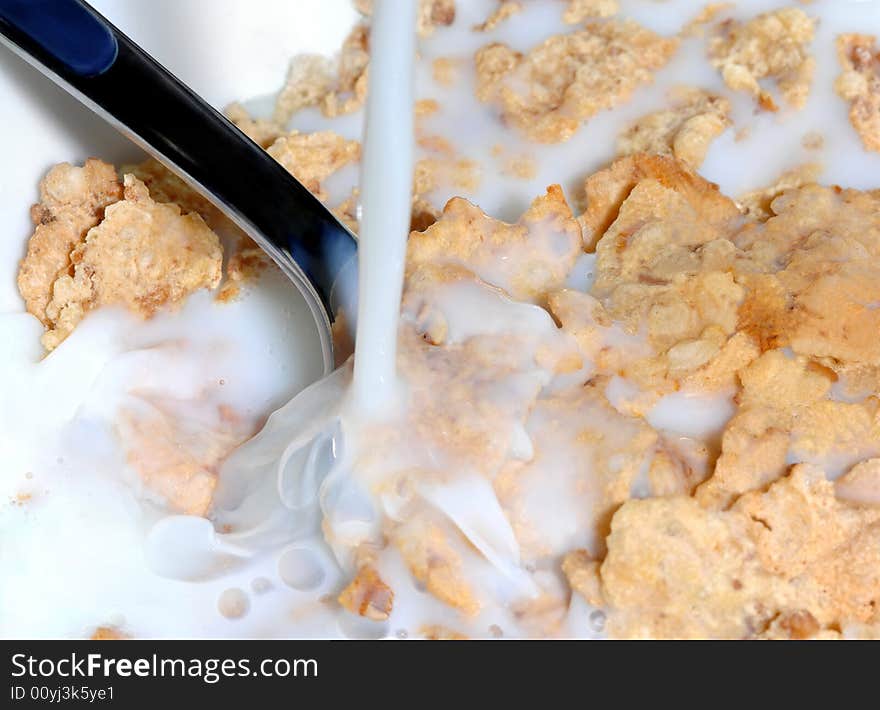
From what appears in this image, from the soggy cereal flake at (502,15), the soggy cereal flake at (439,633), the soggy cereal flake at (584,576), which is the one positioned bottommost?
the soggy cereal flake at (439,633)

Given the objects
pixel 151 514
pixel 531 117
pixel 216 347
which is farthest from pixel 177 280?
pixel 531 117

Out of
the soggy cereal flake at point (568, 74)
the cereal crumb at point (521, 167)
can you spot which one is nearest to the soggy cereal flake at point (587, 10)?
the soggy cereal flake at point (568, 74)

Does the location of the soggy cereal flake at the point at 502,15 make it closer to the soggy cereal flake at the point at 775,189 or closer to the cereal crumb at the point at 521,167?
the cereal crumb at the point at 521,167

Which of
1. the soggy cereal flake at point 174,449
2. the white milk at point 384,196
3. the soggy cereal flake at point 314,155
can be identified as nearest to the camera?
the white milk at point 384,196

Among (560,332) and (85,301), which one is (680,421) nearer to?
(560,332)

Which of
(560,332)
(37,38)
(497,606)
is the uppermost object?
(37,38)

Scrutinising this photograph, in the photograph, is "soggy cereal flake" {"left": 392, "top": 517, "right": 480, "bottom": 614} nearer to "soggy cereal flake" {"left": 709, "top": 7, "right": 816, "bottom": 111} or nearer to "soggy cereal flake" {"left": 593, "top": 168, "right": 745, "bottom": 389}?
"soggy cereal flake" {"left": 593, "top": 168, "right": 745, "bottom": 389}
